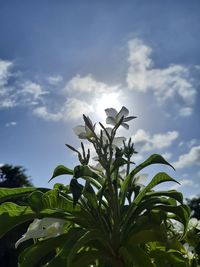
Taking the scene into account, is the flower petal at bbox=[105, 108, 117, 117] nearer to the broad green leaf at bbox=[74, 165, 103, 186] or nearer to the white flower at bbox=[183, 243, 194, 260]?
the broad green leaf at bbox=[74, 165, 103, 186]

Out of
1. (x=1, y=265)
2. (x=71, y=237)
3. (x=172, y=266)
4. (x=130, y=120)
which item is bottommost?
(x=172, y=266)

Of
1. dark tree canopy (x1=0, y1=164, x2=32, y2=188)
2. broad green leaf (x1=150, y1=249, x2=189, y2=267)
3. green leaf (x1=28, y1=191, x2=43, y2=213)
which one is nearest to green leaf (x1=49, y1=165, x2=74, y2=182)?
green leaf (x1=28, y1=191, x2=43, y2=213)

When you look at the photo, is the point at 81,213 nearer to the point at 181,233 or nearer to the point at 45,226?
the point at 45,226

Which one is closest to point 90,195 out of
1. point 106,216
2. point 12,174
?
point 106,216

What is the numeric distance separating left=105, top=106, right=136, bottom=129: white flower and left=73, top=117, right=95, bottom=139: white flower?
0.12 metres

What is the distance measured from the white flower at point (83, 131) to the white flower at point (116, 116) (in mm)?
116

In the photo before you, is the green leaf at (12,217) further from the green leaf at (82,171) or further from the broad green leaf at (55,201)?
the green leaf at (82,171)

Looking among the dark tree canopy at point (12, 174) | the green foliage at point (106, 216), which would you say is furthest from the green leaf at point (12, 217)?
the dark tree canopy at point (12, 174)

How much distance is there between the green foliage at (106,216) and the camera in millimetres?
1542

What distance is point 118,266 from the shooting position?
157 centimetres

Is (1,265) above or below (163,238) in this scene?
above

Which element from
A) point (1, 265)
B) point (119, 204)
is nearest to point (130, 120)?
point (119, 204)

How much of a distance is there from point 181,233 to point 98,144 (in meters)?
0.50

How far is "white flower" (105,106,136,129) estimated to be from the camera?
5.80 feet
